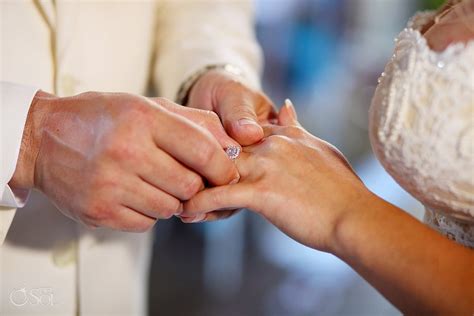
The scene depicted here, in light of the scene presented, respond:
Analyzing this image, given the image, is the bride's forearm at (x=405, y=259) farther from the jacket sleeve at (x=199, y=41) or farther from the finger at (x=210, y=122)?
the jacket sleeve at (x=199, y=41)

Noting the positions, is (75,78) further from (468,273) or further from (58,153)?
(468,273)

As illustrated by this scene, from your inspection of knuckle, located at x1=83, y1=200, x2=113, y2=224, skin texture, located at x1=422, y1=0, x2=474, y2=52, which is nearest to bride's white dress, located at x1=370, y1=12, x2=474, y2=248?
skin texture, located at x1=422, y1=0, x2=474, y2=52

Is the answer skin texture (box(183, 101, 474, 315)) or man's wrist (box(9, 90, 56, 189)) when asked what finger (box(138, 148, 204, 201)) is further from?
man's wrist (box(9, 90, 56, 189))

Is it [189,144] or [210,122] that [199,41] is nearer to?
[210,122]

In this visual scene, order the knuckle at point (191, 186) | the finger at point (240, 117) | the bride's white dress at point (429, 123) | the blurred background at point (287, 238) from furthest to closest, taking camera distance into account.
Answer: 1. the blurred background at point (287, 238)
2. the finger at point (240, 117)
3. the knuckle at point (191, 186)
4. the bride's white dress at point (429, 123)

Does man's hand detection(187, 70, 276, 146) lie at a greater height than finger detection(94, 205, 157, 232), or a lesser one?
greater

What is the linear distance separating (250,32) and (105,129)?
0.72m

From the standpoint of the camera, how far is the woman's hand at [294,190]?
27.5 inches

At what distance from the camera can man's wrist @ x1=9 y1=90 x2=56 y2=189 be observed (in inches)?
29.8

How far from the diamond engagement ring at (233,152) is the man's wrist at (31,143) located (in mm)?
253

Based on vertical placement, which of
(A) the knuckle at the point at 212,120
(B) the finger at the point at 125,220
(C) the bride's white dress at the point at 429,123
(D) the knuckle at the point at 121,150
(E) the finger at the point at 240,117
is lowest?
(B) the finger at the point at 125,220

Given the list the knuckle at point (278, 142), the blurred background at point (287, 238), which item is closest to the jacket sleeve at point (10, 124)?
the knuckle at point (278, 142)

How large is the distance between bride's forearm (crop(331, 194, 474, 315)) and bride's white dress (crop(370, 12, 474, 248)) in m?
0.05

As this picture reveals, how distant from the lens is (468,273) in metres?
0.63
